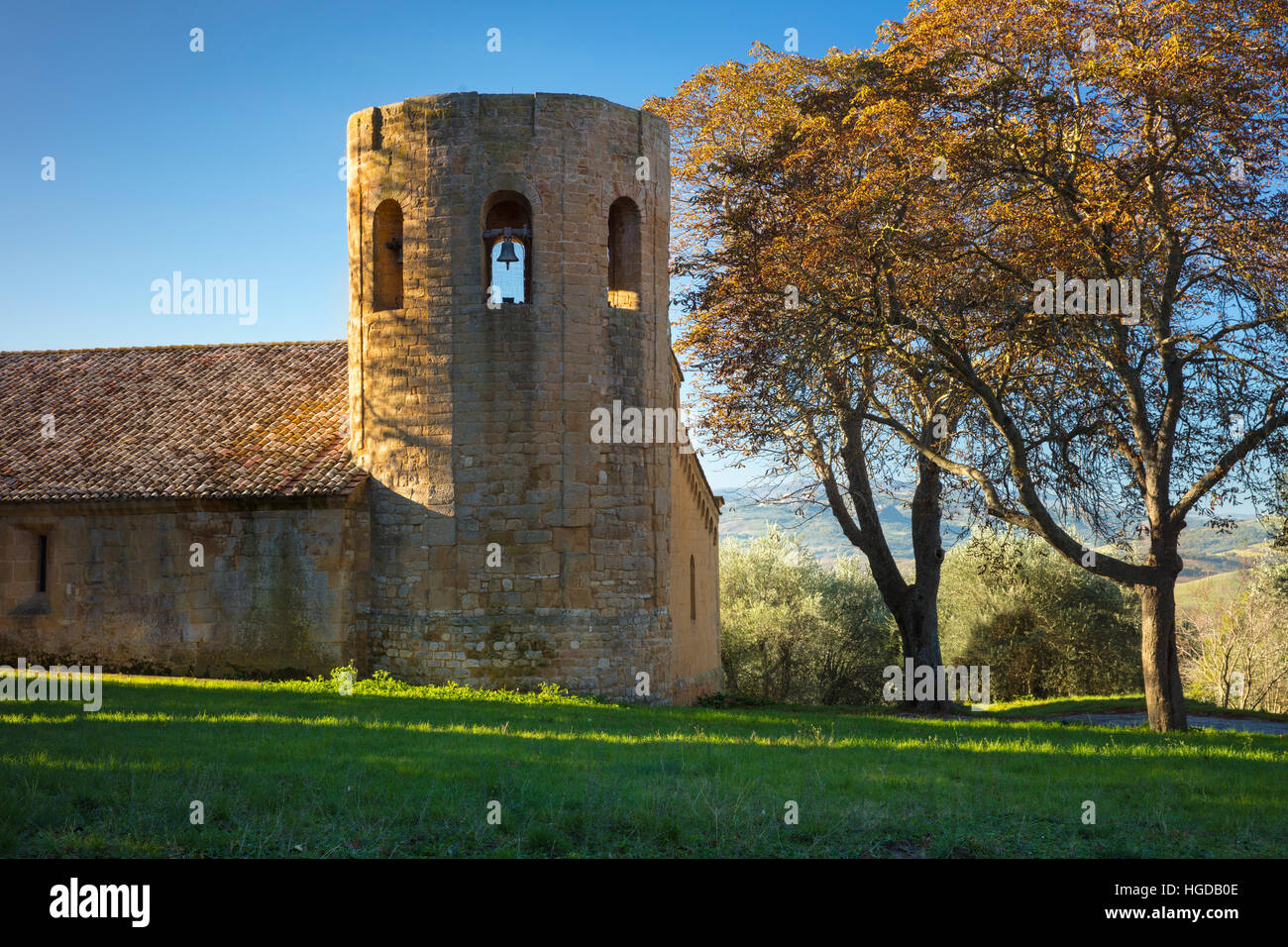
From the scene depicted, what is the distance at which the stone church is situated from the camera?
17.6 meters

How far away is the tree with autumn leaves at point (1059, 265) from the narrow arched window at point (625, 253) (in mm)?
2475

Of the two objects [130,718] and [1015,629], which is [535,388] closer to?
[130,718]

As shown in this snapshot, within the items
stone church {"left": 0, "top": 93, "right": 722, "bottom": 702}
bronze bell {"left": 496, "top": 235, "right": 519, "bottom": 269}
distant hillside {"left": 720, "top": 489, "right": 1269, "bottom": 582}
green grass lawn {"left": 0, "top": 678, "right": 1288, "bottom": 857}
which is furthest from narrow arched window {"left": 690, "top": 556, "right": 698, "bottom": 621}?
green grass lawn {"left": 0, "top": 678, "right": 1288, "bottom": 857}

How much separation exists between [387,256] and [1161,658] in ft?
47.1

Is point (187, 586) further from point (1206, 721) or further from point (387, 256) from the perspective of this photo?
point (1206, 721)

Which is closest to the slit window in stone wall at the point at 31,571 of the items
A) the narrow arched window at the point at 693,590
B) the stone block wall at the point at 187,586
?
the stone block wall at the point at 187,586

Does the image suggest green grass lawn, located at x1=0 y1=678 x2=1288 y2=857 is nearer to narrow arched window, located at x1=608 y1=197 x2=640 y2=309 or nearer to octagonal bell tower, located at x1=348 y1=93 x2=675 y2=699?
octagonal bell tower, located at x1=348 y1=93 x2=675 y2=699

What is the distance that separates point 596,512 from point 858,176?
7260 mm

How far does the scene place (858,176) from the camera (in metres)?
17.9

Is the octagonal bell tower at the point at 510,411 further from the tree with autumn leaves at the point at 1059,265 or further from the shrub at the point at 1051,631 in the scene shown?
the shrub at the point at 1051,631

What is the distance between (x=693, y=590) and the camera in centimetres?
2252

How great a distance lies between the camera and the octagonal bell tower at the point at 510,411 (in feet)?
57.7

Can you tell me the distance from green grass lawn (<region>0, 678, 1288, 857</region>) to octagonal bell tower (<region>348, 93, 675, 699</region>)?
4501 mm

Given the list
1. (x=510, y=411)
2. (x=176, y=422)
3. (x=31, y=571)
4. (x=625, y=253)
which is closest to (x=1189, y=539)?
(x=625, y=253)
